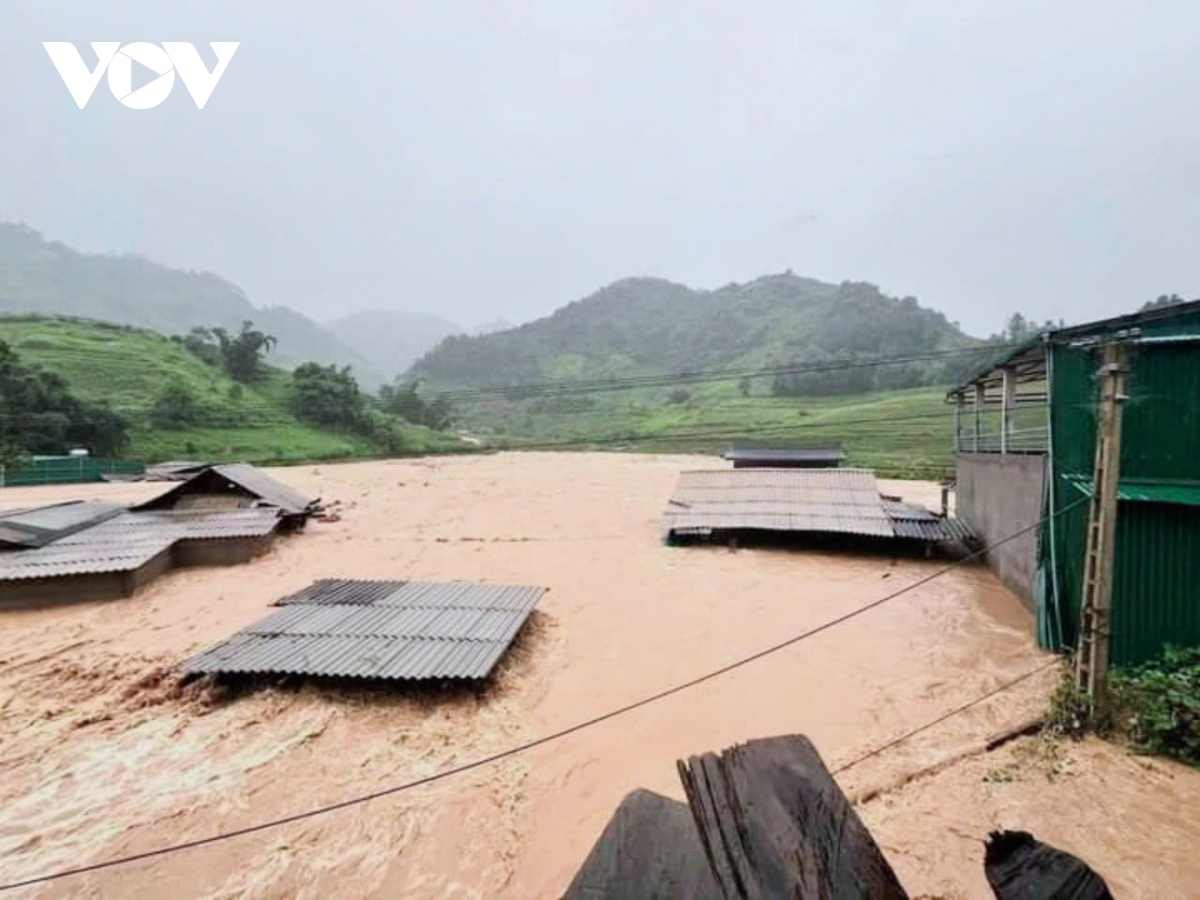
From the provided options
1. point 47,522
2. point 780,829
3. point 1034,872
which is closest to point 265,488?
point 47,522

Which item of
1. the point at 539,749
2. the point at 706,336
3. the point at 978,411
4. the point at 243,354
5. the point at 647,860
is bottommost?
the point at 539,749

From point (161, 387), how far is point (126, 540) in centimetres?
3977

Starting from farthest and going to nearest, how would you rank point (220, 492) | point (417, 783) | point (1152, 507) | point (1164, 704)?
point (220, 492), point (1152, 507), point (417, 783), point (1164, 704)

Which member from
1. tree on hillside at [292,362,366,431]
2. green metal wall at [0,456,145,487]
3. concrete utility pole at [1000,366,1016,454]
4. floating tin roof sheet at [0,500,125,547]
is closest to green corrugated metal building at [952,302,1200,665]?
concrete utility pole at [1000,366,1016,454]

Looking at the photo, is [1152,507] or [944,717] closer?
[1152,507]

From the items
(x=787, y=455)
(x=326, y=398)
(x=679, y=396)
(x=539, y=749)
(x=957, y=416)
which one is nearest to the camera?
(x=539, y=749)

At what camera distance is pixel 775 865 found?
3.69 ft

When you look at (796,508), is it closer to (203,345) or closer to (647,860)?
(647,860)

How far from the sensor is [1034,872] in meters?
1.11

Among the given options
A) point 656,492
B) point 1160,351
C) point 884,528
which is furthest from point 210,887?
point 656,492

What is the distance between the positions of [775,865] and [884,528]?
14.2 meters

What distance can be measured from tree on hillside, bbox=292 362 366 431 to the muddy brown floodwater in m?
40.7

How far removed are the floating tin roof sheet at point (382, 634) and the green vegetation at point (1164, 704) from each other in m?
6.09

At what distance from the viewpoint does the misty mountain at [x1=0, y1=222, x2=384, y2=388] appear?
143250 mm
